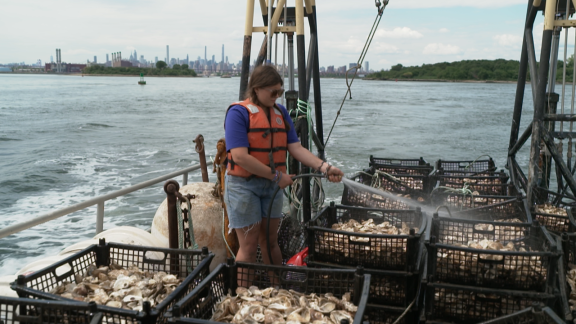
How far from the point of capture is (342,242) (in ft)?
11.7

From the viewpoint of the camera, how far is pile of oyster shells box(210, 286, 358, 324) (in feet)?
8.14

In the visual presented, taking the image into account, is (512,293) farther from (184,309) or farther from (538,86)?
(538,86)

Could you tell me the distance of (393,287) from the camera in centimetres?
353

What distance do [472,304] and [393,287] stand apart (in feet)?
1.74

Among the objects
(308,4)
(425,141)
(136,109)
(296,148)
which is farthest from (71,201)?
(136,109)

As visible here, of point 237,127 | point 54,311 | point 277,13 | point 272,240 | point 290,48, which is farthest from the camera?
point 290,48

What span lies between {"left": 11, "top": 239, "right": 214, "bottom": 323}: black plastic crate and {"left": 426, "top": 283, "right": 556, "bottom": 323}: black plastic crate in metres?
1.52

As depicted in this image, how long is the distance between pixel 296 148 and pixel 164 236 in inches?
67.3

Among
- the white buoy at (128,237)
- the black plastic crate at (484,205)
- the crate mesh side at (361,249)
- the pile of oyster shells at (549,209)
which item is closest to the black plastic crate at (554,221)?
the black plastic crate at (484,205)

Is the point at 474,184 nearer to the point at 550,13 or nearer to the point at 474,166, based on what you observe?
the point at 474,166

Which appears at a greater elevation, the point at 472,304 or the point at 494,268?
the point at 494,268

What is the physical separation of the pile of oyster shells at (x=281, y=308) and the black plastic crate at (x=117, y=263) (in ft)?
0.74

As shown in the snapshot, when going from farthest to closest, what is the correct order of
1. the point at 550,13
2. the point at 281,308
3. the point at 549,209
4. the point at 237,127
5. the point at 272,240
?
the point at 550,13, the point at 549,209, the point at 272,240, the point at 237,127, the point at 281,308

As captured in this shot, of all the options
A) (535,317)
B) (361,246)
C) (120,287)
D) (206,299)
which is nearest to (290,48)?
(361,246)
